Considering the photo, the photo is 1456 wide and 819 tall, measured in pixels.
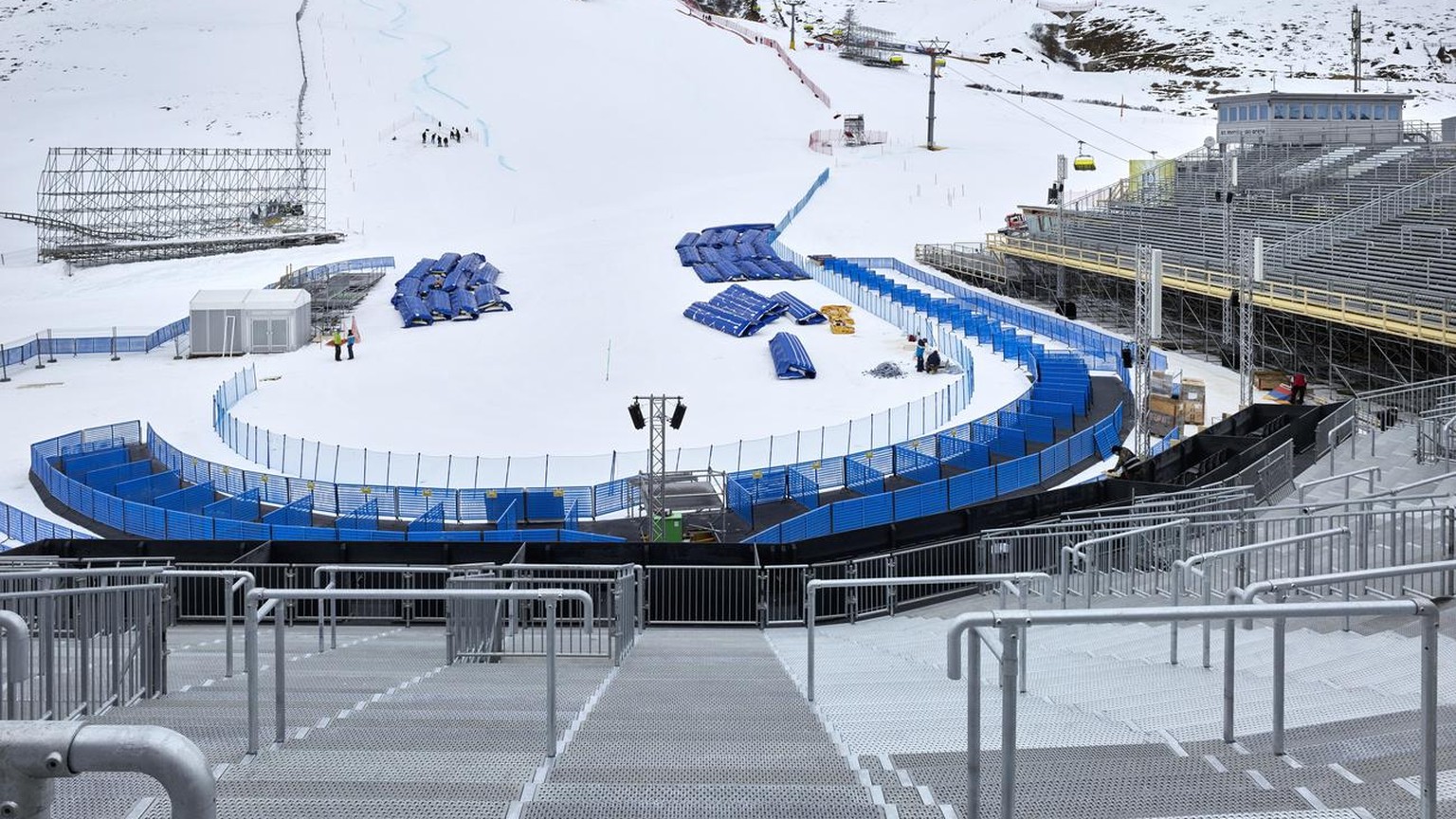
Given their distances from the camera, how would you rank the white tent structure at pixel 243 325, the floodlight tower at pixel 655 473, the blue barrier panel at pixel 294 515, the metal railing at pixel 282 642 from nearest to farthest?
the metal railing at pixel 282 642 < the floodlight tower at pixel 655 473 < the blue barrier panel at pixel 294 515 < the white tent structure at pixel 243 325

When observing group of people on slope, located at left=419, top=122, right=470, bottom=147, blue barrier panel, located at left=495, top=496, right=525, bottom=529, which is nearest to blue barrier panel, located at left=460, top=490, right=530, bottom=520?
blue barrier panel, located at left=495, top=496, right=525, bottom=529

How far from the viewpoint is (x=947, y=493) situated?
27.1 meters

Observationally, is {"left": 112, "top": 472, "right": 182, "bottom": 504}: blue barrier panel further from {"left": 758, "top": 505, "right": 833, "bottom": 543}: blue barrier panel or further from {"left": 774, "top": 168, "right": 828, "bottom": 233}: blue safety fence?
{"left": 774, "top": 168, "right": 828, "bottom": 233}: blue safety fence

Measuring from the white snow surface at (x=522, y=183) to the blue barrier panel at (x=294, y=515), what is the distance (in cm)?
556

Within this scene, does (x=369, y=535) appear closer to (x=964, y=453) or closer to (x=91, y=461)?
(x=91, y=461)

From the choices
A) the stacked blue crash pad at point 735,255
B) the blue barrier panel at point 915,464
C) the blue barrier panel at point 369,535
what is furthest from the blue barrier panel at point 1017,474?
the stacked blue crash pad at point 735,255

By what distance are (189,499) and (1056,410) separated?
66.5 ft

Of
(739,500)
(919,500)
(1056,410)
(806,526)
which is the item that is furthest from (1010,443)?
(806,526)

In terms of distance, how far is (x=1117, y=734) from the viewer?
6.32m

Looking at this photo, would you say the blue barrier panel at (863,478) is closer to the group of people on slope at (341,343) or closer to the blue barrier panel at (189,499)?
the blue barrier panel at (189,499)

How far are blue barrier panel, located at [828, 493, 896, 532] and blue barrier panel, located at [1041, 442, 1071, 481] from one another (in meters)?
4.88

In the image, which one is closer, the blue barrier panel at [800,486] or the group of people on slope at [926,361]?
the blue barrier panel at [800,486]

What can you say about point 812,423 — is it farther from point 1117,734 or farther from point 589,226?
point 589,226

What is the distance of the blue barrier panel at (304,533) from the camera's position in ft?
82.3
